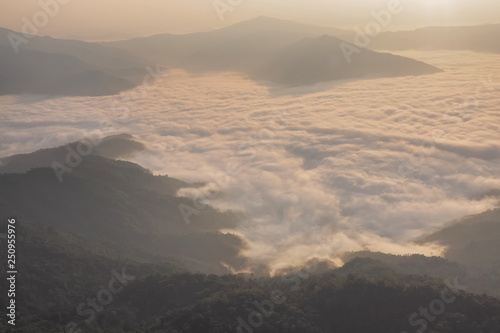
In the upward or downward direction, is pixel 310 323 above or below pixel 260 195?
above

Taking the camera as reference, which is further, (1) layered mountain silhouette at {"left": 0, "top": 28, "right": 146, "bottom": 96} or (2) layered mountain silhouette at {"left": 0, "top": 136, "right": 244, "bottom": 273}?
(1) layered mountain silhouette at {"left": 0, "top": 28, "right": 146, "bottom": 96}

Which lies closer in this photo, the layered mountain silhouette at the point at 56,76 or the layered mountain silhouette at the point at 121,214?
the layered mountain silhouette at the point at 121,214

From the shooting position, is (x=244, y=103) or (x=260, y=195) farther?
(x=244, y=103)

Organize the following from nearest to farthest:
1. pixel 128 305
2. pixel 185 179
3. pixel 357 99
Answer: pixel 128 305 < pixel 185 179 < pixel 357 99

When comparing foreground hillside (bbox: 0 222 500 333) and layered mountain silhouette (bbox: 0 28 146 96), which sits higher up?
foreground hillside (bbox: 0 222 500 333)

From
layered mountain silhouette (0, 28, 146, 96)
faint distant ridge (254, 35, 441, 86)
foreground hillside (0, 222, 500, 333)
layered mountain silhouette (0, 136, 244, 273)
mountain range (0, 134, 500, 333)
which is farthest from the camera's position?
layered mountain silhouette (0, 28, 146, 96)

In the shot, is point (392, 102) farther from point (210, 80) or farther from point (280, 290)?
point (280, 290)

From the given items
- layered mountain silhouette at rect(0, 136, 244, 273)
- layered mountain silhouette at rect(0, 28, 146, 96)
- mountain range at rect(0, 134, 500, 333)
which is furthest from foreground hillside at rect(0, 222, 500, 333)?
layered mountain silhouette at rect(0, 28, 146, 96)

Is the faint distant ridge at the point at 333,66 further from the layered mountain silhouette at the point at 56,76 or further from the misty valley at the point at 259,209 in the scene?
the layered mountain silhouette at the point at 56,76

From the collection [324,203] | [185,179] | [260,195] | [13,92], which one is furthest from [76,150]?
[13,92]

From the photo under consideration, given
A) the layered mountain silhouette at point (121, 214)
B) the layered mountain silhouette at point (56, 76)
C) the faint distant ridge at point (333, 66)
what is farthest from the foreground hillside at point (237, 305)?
the layered mountain silhouette at point (56, 76)

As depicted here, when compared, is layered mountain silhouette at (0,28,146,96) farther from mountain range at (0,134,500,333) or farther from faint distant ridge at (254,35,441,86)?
mountain range at (0,134,500,333)
